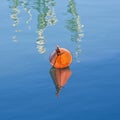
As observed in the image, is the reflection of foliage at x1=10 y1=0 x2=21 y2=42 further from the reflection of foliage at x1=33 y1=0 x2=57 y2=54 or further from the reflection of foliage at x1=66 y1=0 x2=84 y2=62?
the reflection of foliage at x1=66 y1=0 x2=84 y2=62

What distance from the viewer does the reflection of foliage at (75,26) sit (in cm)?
1162

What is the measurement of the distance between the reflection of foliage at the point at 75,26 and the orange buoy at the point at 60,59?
19.5 inches

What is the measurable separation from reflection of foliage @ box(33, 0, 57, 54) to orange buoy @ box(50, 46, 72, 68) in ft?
3.10

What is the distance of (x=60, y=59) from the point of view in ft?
32.8

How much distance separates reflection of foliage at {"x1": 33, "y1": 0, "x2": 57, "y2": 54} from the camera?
1163cm

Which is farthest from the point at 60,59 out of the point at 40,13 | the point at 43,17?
the point at 40,13

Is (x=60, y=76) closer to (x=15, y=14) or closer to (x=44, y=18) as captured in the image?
(x=44, y=18)

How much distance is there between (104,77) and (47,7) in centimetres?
693

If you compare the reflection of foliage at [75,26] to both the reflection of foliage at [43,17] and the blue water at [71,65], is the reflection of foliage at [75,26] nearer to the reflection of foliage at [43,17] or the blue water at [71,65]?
the blue water at [71,65]

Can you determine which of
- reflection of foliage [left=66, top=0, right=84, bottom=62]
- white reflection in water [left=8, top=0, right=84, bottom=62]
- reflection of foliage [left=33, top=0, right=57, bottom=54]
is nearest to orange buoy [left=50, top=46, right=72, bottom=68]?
white reflection in water [left=8, top=0, right=84, bottom=62]

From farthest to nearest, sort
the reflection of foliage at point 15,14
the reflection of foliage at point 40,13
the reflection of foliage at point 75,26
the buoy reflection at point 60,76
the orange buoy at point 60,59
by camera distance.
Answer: the reflection of foliage at point 15,14 < the reflection of foliage at point 40,13 < the reflection of foliage at point 75,26 < the orange buoy at point 60,59 < the buoy reflection at point 60,76

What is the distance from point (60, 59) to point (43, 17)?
4.76 m

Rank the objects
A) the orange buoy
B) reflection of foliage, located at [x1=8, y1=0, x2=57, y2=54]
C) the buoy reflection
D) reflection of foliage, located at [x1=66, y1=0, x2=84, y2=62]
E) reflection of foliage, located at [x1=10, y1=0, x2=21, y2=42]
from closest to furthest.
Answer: the buoy reflection → the orange buoy → reflection of foliage, located at [x1=66, y1=0, x2=84, y2=62] → reflection of foliage, located at [x1=8, y1=0, x2=57, y2=54] → reflection of foliage, located at [x1=10, y1=0, x2=21, y2=42]

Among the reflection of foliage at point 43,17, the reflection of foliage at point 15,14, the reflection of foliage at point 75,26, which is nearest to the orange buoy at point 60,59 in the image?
the reflection of foliage at point 75,26
